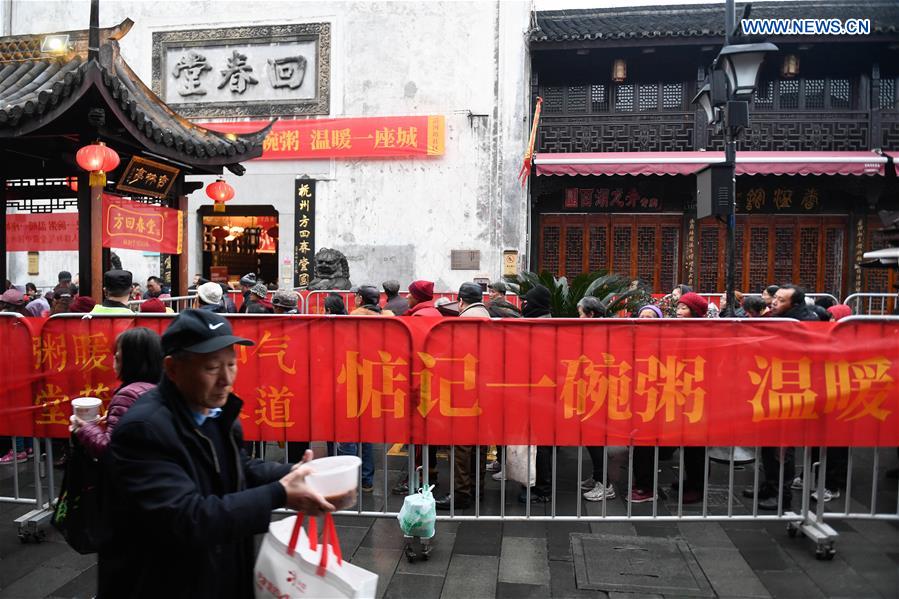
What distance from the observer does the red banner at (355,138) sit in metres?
14.6

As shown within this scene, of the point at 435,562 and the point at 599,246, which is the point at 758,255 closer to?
the point at 599,246

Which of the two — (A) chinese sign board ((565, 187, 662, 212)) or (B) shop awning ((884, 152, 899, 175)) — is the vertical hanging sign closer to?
(A) chinese sign board ((565, 187, 662, 212))

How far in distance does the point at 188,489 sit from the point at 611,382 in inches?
121

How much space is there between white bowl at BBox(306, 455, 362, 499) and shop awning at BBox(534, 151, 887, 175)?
12.4 metres

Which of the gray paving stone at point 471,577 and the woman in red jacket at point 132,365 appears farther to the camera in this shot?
the gray paving stone at point 471,577

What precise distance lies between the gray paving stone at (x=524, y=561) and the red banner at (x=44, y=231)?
5.53m

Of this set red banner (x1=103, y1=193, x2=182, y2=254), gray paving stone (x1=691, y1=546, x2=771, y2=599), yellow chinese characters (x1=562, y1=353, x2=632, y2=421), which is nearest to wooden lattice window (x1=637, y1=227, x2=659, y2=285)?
red banner (x1=103, y1=193, x2=182, y2=254)

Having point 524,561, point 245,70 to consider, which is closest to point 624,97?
point 245,70

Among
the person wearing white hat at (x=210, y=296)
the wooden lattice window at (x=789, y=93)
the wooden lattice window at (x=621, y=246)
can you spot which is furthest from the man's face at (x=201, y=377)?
the wooden lattice window at (x=789, y=93)

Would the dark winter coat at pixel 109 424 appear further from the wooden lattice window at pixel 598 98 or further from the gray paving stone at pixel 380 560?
the wooden lattice window at pixel 598 98

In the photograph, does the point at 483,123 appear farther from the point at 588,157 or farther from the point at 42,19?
the point at 42,19

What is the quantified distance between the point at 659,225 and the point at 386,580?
1296 cm

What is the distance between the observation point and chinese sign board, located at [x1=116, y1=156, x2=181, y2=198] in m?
7.03

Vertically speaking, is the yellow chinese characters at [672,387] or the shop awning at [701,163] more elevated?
the shop awning at [701,163]
